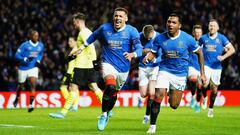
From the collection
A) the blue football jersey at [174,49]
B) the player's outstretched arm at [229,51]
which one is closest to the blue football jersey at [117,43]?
the blue football jersey at [174,49]

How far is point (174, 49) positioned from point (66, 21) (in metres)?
19.3

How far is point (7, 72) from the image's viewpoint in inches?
1092

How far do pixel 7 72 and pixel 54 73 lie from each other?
220cm

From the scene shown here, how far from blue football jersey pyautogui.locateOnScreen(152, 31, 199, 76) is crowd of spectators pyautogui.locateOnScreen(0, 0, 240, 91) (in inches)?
577

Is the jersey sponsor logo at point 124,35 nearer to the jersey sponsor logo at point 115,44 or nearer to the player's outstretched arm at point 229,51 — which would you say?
the jersey sponsor logo at point 115,44

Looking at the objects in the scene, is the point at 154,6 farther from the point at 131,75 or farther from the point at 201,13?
the point at 131,75

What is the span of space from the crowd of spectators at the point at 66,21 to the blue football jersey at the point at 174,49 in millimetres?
14664

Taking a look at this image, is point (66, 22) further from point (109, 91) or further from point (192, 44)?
point (192, 44)

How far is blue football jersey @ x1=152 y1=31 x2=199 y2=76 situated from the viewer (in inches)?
531

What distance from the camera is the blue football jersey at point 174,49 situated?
A: 44.3ft

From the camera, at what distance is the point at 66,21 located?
32.3 m

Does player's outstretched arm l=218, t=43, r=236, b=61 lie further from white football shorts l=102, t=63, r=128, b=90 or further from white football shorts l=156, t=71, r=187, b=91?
white football shorts l=156, t=71, r=187, b=91

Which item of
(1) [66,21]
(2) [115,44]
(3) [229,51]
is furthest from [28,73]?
(1) [66,21]

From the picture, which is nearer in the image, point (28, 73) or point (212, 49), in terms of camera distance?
point (212, 49)
